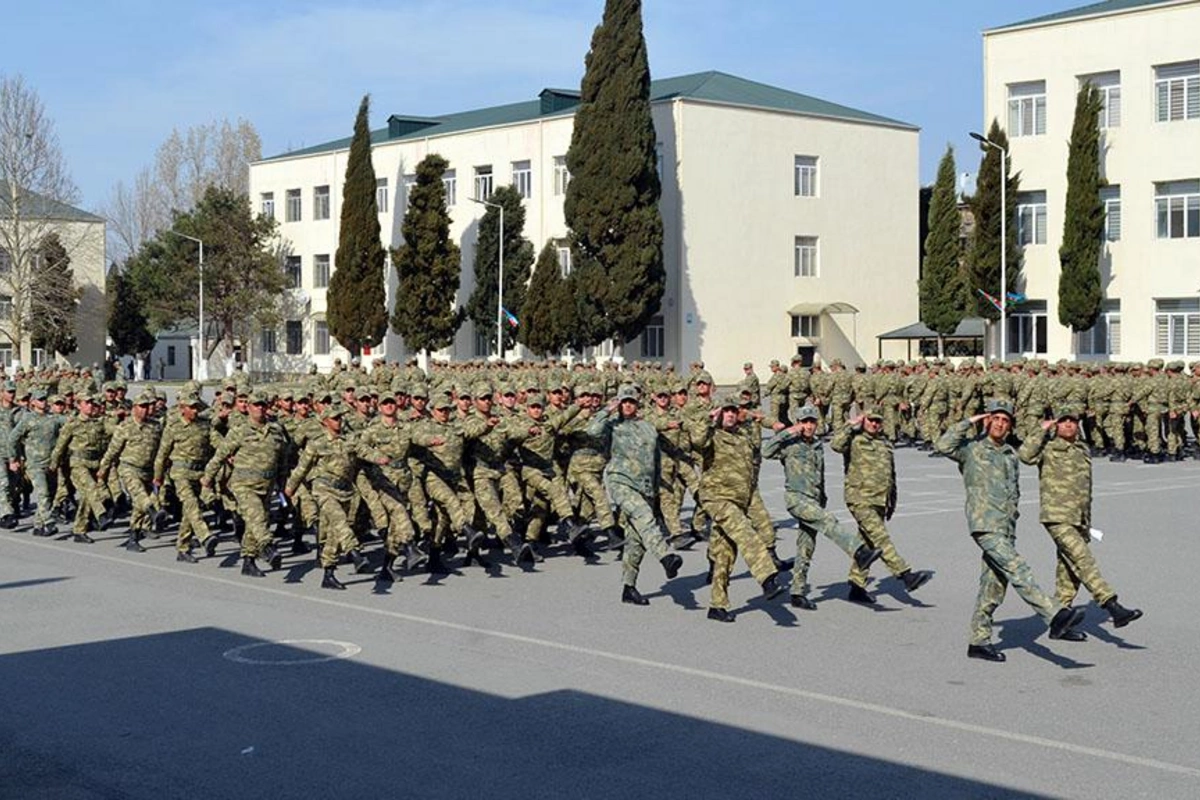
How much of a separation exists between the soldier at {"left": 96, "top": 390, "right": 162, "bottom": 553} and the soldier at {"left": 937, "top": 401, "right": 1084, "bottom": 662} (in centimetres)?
951

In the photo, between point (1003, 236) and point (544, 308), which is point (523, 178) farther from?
point (1003, 236)

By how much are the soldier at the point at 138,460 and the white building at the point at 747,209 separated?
36896 millimetres

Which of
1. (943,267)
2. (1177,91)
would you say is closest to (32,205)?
(943,267)

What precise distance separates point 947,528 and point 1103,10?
31340 mm

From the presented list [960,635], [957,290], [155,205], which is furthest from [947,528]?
[155,205]

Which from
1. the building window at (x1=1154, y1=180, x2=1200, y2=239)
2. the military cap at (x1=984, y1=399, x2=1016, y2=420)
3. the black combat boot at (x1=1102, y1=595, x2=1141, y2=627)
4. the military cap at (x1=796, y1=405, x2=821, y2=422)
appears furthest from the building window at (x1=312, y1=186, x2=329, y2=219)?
the black combat boot at (x1=1102, y1=595, x2=1141, y2=627)

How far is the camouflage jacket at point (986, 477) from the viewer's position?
10.8 meters

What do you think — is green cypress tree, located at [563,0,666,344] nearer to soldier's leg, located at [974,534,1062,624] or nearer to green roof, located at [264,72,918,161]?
green roof, located at [264,72,918,161]

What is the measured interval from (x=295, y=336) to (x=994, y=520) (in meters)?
63.7

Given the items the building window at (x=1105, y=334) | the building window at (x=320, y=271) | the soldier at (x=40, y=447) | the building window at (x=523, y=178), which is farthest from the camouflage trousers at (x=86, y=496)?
the building window at (x=320, y=271)

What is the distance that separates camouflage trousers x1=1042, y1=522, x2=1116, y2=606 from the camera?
10.9 meters

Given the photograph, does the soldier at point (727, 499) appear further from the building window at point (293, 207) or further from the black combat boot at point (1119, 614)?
the building window at point (293, 207)

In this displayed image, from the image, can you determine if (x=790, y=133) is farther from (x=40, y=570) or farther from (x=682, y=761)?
(x=682, y=761)

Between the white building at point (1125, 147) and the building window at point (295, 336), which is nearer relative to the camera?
the white building at point (1125, 147)
